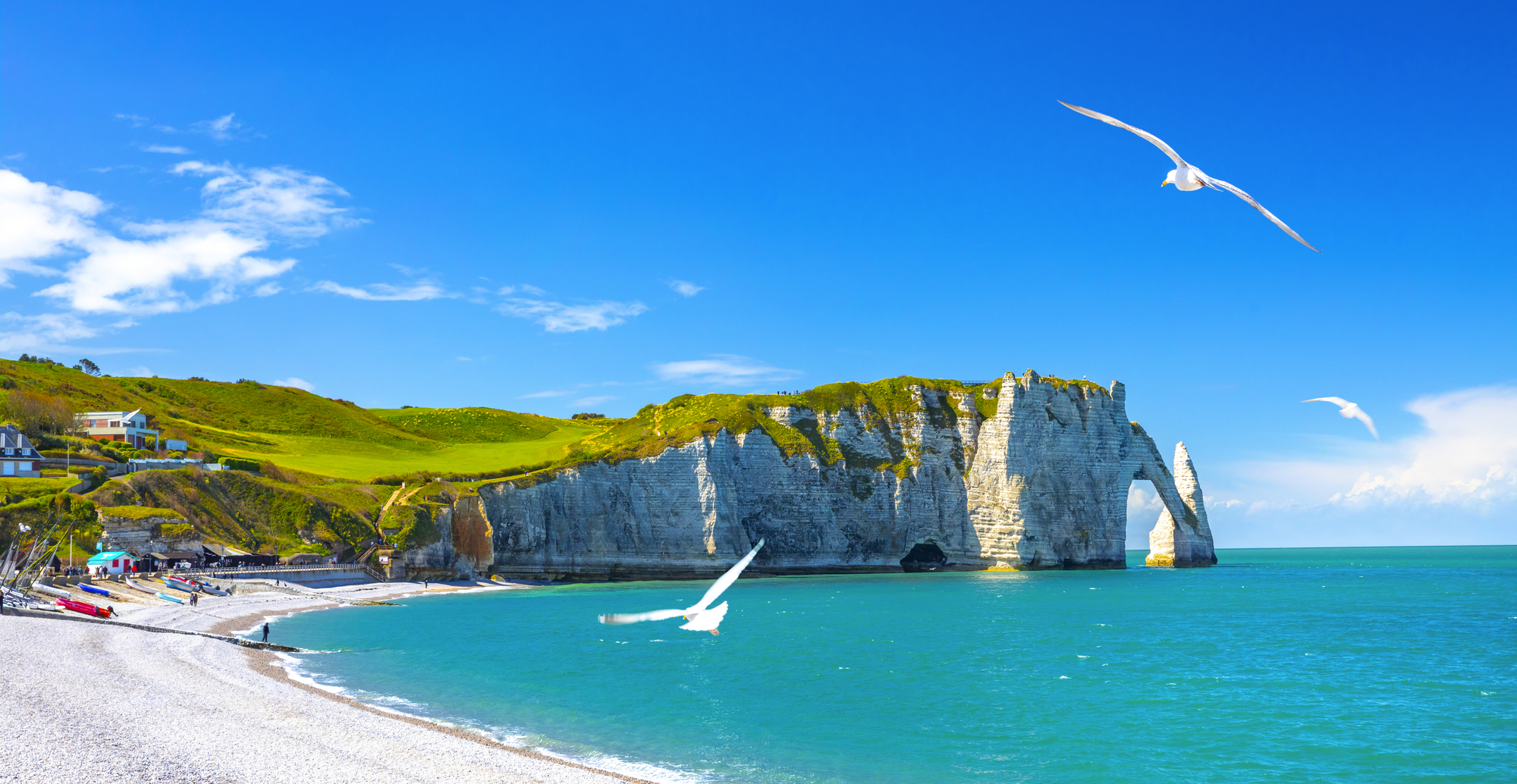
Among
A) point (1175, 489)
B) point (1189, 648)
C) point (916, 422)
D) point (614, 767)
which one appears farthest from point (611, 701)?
point (1175, 489)

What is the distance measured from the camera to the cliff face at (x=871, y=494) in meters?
93.2

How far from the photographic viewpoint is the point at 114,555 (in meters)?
61.2

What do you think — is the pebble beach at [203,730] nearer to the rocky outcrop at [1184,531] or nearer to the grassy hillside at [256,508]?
the grassy hillside at [256,508]

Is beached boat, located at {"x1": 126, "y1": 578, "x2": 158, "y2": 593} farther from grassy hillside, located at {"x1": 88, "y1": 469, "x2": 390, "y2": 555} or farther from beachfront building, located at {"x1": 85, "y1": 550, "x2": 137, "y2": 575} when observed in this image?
grassy hillside, located at {"x1": 88, "y1": 469, "x2": 390, "y2": 555}

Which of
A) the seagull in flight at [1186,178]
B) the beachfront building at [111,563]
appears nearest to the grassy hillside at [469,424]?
the beachfront building at [111,563]

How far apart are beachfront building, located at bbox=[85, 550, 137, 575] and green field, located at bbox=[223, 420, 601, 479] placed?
3370 centimetres

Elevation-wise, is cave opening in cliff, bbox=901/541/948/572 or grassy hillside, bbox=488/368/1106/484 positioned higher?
grassy hillside, bbox=488/368/1106/484

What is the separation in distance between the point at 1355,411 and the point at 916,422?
89.6 metres

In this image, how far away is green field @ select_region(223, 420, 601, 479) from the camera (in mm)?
104250

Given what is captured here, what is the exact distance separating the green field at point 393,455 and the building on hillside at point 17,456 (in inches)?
926

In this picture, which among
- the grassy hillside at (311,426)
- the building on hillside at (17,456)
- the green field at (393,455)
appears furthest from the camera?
the grassy hillside at (311,426)

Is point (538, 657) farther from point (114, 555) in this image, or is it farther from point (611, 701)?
point (114, 555)

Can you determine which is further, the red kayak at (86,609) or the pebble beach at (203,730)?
the red kayak at (86,609)

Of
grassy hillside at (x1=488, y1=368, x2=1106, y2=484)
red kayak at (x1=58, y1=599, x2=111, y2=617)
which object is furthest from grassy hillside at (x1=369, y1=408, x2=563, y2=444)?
red kayak at (x1=58, y1=599, x2=111, y2=617)
